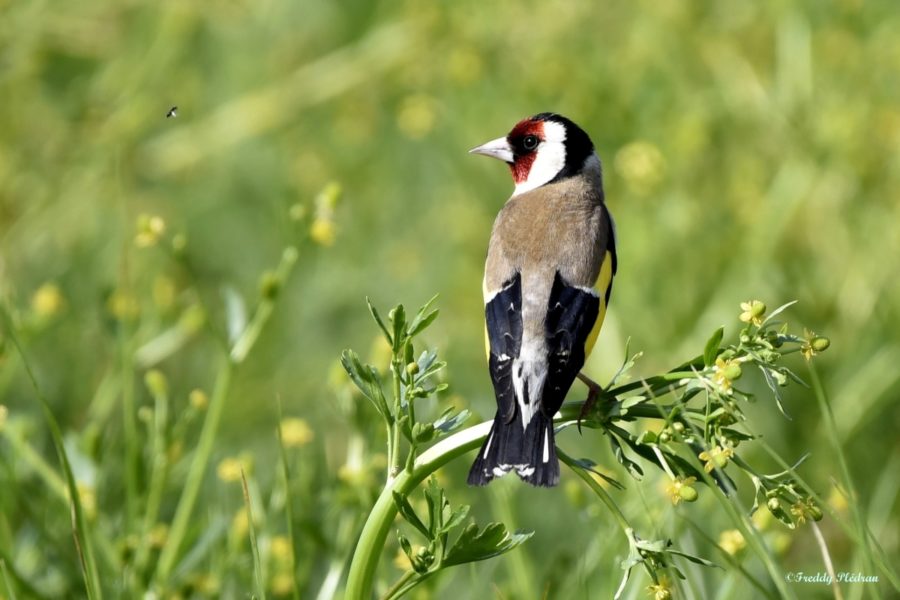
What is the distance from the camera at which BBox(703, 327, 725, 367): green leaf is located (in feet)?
6.16

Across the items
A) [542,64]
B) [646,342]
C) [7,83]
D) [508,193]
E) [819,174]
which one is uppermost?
[7,83]

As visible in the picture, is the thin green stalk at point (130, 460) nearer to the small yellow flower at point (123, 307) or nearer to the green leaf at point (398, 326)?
the small yellow flower at point (123, 307)

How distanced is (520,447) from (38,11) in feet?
12.3

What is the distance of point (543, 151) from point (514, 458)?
4.83 feet

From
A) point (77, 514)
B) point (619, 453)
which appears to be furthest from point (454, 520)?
point (77, 514)

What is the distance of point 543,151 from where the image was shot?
3396 millimetres

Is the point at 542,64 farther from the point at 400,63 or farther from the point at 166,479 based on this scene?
the point at 166,479

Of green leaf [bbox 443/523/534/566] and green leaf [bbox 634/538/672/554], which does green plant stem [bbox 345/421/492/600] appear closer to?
green leaf [bbox 443/523/534/566]

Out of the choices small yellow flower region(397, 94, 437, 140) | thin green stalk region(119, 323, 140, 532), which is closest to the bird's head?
thin green stalk region(119, 323, 140, 532)

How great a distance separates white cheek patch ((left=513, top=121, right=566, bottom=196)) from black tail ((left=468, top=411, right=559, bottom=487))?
4.29ft

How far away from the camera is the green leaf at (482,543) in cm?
192


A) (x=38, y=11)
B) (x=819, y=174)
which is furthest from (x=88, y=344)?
(x=819, y=174)

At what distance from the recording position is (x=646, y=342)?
4.75 metres

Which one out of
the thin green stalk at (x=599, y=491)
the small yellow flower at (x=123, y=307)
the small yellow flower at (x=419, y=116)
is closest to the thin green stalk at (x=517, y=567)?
the thin green stalk at (x=599, y=491)
